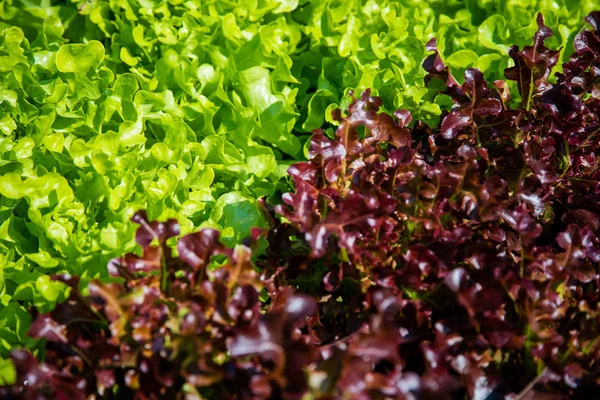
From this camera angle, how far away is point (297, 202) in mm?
1645

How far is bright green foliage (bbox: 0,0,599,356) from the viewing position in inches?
73.4

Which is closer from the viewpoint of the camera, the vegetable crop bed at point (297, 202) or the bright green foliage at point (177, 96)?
the vegetable crop bed at point (297, 202)

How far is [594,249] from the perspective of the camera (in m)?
1.64

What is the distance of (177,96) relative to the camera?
2.29 metres

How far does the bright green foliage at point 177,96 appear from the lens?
1864mm

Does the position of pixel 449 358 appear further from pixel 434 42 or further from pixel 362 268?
pixel 434 42

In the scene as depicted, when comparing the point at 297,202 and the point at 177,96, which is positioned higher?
the point at 297,202

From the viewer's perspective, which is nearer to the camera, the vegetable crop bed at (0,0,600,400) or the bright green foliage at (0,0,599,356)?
the vegetable crop bed at (0,0,600,400)

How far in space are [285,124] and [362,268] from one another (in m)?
0.77

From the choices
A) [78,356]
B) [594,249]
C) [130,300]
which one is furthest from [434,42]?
[78,356]

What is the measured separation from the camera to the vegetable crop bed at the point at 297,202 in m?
1.39

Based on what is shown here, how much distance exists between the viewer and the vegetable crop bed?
1.39 meters

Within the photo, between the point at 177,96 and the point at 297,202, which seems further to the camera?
the point at 177,96

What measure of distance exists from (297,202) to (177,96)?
874 mm
